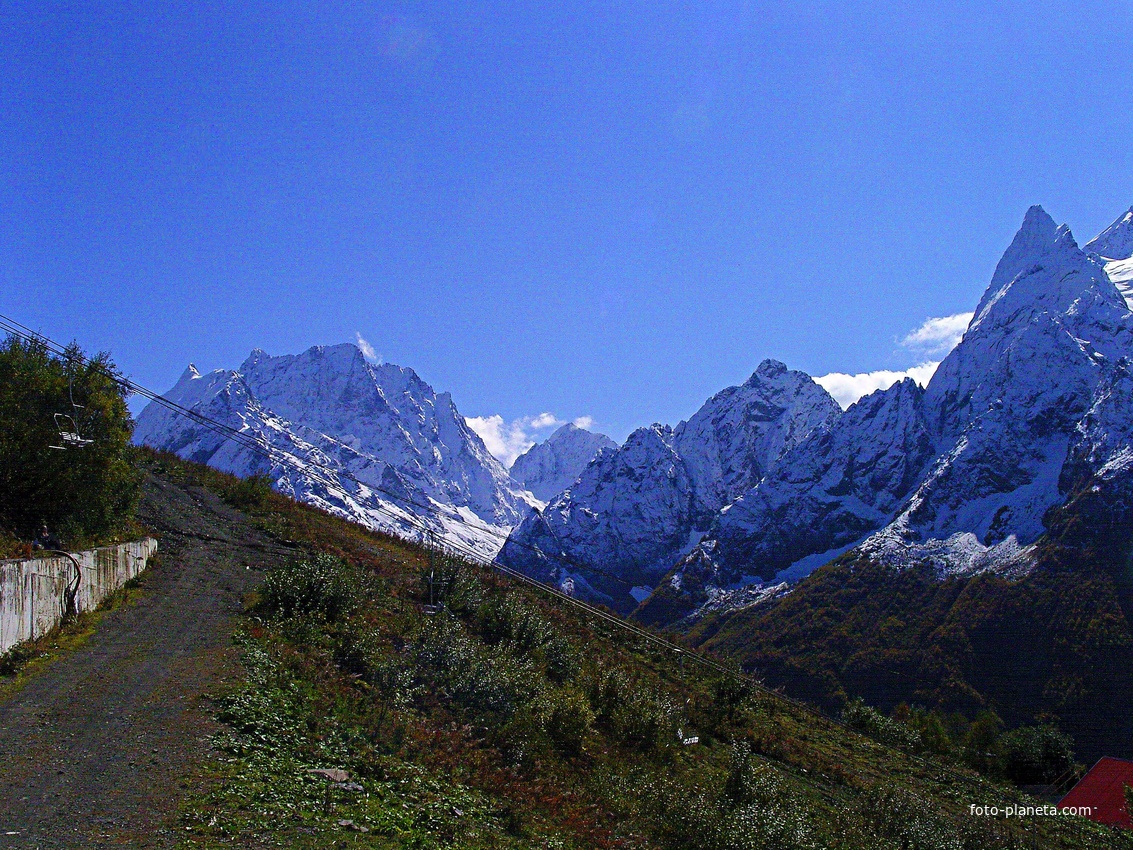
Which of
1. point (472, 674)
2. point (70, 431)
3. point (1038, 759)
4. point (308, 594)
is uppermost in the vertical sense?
point (70, 431)

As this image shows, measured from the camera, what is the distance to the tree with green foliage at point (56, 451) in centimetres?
2412

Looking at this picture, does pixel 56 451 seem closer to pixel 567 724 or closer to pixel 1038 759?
pixel 567 724

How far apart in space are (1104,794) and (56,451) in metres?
52.3

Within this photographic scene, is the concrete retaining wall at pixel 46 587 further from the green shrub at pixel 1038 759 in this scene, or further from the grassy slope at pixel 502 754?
the green shrub at pixel 1038 759

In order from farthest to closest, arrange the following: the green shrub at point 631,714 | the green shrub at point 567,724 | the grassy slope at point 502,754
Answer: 1. the green shrub at point 631,714
2. the green shrub at point 567,724
3. the grassy slope at point 502,754

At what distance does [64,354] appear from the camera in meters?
26.2

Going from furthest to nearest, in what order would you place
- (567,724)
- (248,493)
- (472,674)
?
(248,493), (472,674), (567,724)

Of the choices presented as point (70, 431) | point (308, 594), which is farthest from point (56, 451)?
point (308, 594)

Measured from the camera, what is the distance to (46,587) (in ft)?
60.5

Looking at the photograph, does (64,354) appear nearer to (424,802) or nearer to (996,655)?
(424,802)

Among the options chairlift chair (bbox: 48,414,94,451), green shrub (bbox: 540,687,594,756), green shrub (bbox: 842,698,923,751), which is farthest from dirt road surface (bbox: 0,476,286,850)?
green shrub (bbox: 842,698,923,751)

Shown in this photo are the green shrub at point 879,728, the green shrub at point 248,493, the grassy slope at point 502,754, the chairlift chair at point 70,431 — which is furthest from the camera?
the green shrub at point 248,493

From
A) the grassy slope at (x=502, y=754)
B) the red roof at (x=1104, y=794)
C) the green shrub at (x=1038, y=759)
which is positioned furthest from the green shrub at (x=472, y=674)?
the green shrub at (x=1038, y=759)

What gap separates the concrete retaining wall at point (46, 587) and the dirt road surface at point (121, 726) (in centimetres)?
104
